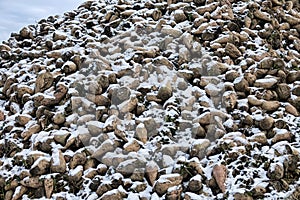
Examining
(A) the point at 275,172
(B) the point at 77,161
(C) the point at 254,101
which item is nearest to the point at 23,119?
(B) the point at 77,161

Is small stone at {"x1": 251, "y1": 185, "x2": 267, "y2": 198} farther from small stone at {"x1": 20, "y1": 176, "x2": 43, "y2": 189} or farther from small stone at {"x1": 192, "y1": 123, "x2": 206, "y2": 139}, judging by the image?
small stone at {"x1": 20, "y1": 176, "x2": 43, "y2": 189}

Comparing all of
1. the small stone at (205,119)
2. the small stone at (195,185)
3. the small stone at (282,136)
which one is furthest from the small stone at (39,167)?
the small stone at (282,136)

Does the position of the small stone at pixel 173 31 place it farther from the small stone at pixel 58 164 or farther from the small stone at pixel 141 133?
the small stone at pixel 58 164

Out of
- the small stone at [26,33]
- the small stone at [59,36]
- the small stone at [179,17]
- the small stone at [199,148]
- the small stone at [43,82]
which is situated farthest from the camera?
the small stone at [26,33]

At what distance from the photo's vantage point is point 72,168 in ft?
8.20

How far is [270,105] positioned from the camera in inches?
107

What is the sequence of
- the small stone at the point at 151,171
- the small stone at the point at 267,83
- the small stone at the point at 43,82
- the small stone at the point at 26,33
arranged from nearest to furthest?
the small stone at the point at 151,171 → the small stone at the point at 267,83 → the small stone at the point at 43,82 → the small stone at the point at 26,33

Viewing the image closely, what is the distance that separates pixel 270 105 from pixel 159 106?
33.6 inches

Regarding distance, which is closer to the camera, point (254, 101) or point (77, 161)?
point (77, 161)

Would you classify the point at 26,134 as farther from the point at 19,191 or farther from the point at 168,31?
the point at 168,31

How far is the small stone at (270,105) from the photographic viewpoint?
272 cm

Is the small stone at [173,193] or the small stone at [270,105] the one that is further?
the small stone at [270,105]

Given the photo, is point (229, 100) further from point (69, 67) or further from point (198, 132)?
point (69, 67)

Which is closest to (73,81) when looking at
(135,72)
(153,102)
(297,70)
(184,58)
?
(135,72)
